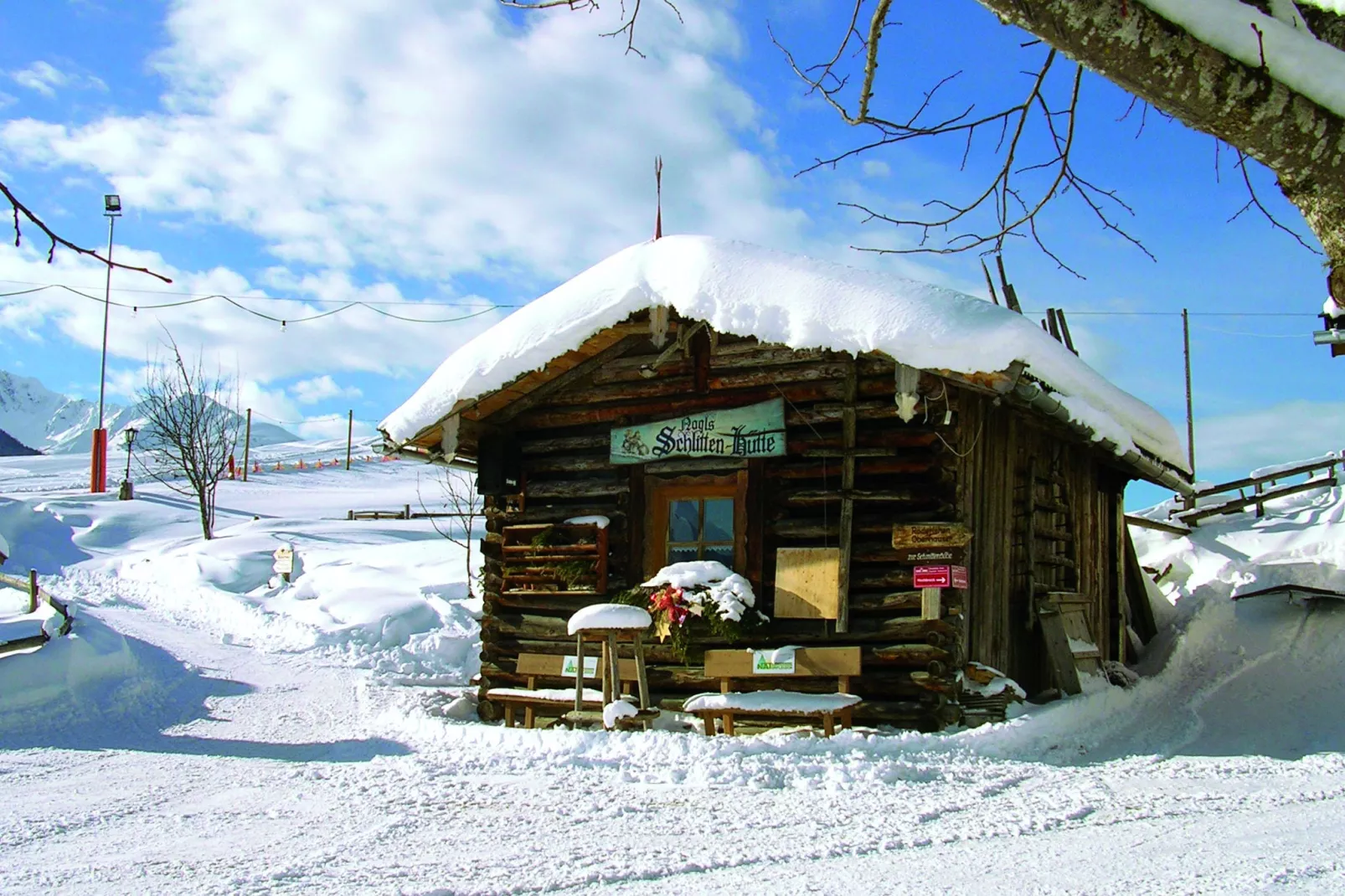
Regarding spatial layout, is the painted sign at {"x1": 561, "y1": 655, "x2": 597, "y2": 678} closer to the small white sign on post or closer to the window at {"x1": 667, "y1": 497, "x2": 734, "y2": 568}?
the window at {"x1": 667, "y1": 497, "x2": 734, "y2": 568}

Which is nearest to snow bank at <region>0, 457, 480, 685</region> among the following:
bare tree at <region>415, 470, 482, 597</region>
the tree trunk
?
bare tree at <region>415, 470, 482, 597</region>

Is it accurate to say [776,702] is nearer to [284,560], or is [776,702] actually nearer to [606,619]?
[606,619]

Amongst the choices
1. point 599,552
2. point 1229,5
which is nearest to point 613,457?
point 599,552

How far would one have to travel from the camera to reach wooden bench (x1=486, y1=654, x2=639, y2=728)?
10.9 m

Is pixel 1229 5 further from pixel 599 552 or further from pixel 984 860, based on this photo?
pixel 599 552

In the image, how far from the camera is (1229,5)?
2.44m

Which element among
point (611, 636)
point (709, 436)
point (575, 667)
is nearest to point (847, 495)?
point (709, 436)

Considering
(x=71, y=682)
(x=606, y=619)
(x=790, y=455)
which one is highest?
(x=790, y=455)

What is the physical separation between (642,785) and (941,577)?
136 inches

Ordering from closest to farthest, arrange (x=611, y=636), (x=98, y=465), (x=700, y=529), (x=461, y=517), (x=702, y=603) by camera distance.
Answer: (x=611, y=636) < (x=702, y=603) < (x=700, y=529) < (x=461, y=517) < (x=98, y=465)

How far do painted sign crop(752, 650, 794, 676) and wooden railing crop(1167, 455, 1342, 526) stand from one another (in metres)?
16.7

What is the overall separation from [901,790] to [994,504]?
441 centimetres

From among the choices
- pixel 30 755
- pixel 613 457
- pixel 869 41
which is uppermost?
pixel 869 41

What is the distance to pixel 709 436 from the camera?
10742 mm
